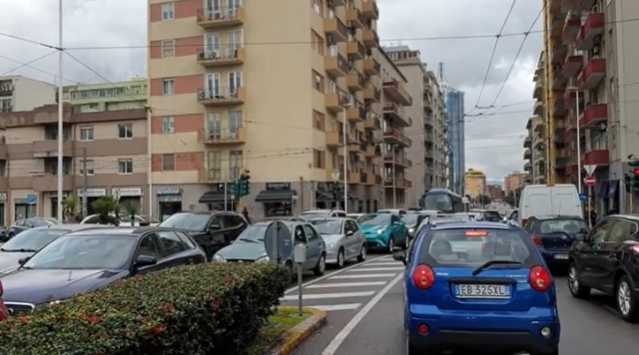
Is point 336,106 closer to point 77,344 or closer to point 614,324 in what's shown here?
point 614,324

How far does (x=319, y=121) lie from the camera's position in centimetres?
5438

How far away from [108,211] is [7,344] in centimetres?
3922

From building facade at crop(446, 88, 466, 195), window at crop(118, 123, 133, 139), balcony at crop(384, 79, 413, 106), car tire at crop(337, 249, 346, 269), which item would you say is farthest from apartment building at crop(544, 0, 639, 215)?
window at crop(118, 123, 133, 139)

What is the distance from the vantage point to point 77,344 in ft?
12.6

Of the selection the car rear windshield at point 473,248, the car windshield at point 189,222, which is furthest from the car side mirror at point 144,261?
the car windshield at point 189,222

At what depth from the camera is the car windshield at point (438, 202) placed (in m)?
46.1

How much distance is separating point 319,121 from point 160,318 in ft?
164

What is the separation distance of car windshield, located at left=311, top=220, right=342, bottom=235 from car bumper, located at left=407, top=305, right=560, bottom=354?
1475cm

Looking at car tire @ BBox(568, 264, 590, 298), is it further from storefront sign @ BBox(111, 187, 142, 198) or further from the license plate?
storefront sign @ BBox(111, 187, 142, 198)

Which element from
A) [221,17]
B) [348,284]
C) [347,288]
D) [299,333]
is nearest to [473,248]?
[299,333]

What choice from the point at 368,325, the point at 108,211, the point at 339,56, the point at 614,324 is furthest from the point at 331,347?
the point at 339,56

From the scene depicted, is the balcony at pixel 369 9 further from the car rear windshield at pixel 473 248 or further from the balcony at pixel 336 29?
the car rear windshield at pixel 473 248

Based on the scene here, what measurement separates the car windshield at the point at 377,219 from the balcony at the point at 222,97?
25955 mm

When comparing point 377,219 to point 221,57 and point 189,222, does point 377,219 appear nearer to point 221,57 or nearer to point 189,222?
point 189,222
